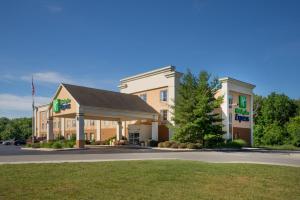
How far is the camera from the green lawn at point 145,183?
973cm

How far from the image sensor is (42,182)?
11.1 metres

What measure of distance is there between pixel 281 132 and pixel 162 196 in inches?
2208

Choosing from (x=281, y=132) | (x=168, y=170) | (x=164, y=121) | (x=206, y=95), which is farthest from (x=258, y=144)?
(x=168, y=170)

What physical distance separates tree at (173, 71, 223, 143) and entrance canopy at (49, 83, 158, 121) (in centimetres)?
668

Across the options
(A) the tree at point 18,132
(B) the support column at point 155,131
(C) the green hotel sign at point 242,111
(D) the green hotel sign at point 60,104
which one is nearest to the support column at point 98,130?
(B) the support column at point 155,131

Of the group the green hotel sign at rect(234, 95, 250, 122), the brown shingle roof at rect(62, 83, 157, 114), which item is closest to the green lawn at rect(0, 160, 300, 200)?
the brown shingle roof at rect(62, 83, 157, 114)

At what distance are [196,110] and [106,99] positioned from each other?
12.1 meters

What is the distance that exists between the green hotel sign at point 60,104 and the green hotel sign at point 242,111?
25.2m

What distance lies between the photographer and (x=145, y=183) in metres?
11.3

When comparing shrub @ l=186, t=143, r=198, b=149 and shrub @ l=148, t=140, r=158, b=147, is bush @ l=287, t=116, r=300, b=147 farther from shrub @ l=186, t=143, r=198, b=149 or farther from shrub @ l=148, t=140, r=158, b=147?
shrub @ l=186, t=143, r=198, b=149

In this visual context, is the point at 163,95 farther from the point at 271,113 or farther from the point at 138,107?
the point at 271,113

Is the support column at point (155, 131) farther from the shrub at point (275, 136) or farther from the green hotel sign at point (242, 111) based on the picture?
the shrub at point (275, 136)

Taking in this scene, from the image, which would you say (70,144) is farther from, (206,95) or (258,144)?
(258,144)

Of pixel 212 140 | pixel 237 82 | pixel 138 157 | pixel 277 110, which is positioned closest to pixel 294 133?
pixel 237 82
